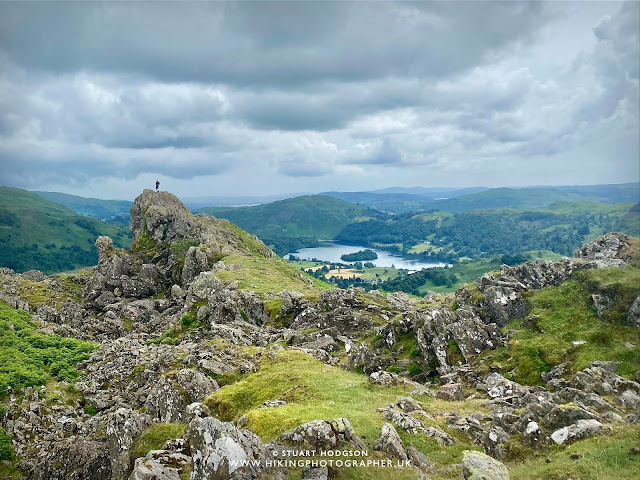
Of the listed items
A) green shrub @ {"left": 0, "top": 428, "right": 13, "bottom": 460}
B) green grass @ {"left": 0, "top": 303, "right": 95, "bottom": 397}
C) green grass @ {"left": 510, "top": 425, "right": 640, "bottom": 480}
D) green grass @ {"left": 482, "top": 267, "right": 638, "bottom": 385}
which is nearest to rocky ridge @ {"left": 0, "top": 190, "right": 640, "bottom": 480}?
green shrub @ {"left": 0, "top": 428, "right": 13, "bottom": 460}

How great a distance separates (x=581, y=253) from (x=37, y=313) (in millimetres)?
94862

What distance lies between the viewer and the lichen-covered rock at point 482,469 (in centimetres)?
1531

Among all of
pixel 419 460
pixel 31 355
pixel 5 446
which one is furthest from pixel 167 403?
pixel 31 355

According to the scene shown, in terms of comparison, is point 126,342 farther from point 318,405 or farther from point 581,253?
point 581,253

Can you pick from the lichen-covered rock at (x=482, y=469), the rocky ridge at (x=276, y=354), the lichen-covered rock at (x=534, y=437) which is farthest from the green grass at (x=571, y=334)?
the lichen-covered rock at (x=482, y=469)

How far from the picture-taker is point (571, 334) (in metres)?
37.2

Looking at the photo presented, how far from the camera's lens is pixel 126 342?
56125mm

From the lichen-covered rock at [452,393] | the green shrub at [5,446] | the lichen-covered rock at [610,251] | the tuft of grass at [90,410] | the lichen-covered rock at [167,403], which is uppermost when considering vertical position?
the lichen-covered rock at [610,251]

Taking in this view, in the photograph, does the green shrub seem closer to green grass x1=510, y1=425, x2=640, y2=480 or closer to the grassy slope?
the grassy slope

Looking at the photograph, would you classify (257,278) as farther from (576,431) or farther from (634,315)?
(576,431)

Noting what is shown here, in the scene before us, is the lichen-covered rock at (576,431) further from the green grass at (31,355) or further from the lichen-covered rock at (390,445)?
the green grass at (31,355)

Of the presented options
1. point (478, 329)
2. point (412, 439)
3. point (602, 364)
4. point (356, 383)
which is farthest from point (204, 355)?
point (602, 364)

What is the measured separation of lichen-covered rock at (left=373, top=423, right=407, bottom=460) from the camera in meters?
18.3

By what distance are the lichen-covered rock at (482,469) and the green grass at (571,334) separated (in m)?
20.6
